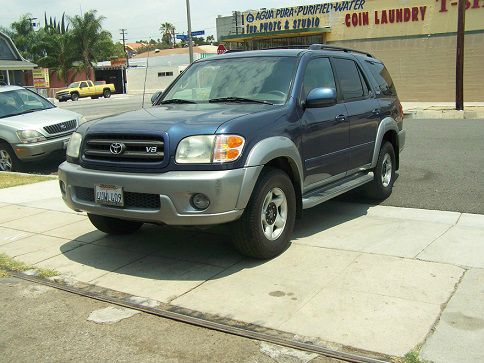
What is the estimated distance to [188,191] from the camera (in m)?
4.35

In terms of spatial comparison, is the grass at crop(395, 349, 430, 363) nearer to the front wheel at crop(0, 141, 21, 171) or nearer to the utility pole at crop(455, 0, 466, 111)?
the front wheel at crop(0, 141, 21, 171)

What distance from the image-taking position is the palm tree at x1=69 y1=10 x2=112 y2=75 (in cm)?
5659

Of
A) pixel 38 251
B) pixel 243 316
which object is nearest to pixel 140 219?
pixel 243 316

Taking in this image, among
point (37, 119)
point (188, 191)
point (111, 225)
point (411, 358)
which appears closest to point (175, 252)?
point (111, 225)

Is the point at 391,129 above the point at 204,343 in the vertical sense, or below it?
above

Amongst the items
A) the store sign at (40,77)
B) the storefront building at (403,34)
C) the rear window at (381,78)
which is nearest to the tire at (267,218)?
the rear window at (381,78)

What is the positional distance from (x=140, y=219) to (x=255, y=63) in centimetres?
224

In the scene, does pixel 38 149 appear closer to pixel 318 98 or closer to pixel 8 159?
pixel 8 159

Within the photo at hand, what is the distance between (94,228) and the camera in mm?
6355

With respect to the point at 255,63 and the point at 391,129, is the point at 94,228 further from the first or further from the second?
the point at 391,129

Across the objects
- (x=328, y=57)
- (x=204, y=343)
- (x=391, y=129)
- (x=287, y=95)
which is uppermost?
(x=328, y=57)

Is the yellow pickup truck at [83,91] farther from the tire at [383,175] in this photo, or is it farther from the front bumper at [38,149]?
the tire at [383,175]

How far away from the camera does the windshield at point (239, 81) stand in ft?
17.8

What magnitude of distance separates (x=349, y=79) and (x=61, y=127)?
6224 mm
